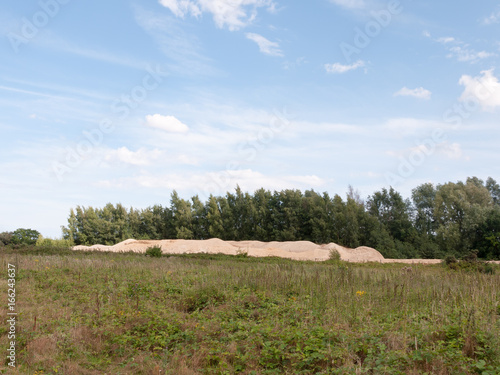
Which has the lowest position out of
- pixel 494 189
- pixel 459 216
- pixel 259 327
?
pixel 259 327

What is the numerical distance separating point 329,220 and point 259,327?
1350 inches

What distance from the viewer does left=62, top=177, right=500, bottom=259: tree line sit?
36594 mm

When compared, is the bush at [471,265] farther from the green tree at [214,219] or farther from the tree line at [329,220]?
the green tree at [214,219]

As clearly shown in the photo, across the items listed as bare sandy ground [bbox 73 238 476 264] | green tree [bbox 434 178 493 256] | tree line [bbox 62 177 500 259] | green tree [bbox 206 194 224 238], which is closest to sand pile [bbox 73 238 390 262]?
bare sandy ground [bbox 73 238 476 264]

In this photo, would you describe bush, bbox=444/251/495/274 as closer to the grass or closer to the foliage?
the grass

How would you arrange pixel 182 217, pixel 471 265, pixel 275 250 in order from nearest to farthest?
pixel 471 265 < pixel 275 250 < pixel 182 217

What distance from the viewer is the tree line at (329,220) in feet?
120

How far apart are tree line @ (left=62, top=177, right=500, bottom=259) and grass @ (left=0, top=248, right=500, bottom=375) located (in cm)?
2865

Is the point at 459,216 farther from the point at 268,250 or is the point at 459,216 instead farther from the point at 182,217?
the point at 182,217

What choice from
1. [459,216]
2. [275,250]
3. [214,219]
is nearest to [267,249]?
[275,250]

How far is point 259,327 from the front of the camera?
6.35m

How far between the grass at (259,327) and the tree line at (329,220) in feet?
94.0

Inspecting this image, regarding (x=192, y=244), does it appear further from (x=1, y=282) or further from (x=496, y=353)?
(x=496, y=353)

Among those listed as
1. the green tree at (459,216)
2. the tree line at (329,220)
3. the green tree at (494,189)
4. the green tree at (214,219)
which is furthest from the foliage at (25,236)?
the green tree at (494,189)
